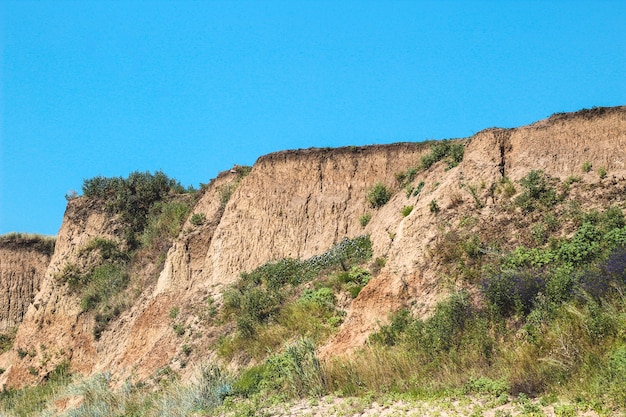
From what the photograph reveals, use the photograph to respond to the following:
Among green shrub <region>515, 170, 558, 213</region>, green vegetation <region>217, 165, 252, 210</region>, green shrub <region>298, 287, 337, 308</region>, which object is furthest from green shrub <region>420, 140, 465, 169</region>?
green vegetation <region>217, 165, 252, 210</region>

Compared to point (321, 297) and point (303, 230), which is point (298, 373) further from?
point (303, 230)

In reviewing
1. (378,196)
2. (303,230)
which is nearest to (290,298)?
(303,230)

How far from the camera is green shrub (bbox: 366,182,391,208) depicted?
2634 centimetres

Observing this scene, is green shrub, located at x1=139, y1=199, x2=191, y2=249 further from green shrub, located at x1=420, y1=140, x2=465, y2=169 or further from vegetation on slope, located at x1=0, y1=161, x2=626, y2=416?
green shrub, located at x1=420, y1=140, x2=465, y2=169

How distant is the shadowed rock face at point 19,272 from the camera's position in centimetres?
4066

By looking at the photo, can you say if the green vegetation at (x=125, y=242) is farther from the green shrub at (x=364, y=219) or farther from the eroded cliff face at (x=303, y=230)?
the green shrub at (x=364, y=219)

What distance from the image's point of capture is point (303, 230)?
27.5m

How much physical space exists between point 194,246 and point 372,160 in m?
7.82

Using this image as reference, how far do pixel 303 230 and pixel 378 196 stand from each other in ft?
10.5

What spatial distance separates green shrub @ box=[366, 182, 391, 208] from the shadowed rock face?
902 inches

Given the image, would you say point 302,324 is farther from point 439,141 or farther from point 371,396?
point 439,141

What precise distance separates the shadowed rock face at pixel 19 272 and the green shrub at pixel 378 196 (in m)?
22.9

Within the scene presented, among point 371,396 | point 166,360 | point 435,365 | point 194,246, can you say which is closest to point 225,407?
point 371,396

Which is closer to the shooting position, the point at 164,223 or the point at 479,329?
the point at 479,329
